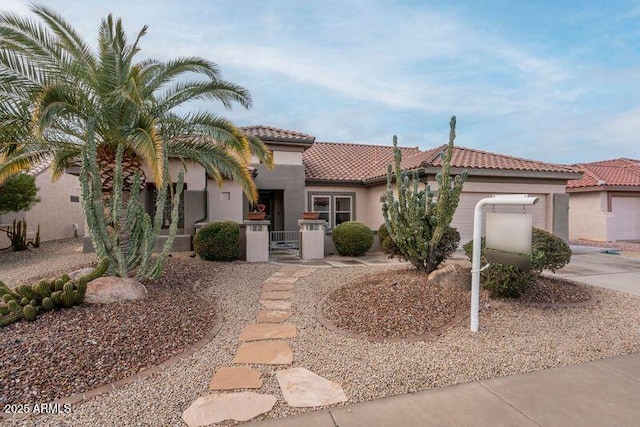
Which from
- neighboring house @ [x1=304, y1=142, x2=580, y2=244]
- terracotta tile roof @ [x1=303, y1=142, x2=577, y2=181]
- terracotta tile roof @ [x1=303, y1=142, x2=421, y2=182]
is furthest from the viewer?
terracotta tile roof @ [x1=303, y1=142, x2=421, y2=182]

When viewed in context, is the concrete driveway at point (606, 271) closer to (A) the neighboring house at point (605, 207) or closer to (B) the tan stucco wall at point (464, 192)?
(B) the tan stucco wall at point (464, 192)

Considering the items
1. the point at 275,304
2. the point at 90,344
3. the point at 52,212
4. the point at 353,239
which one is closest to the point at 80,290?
the point at 90,344

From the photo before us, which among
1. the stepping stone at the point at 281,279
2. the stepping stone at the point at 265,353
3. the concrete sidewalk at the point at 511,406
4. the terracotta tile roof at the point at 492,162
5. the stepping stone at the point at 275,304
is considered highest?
the terracotta tile roof at the point at 492,162

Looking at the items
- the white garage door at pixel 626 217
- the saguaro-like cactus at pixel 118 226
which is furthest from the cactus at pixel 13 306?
the white garage door at pixel 626 217

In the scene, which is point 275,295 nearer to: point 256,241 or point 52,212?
point 256,241

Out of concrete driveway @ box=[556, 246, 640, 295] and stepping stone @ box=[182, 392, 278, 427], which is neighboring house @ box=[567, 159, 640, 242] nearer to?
concrete driveway @ box=[556, 246, 640, 295]

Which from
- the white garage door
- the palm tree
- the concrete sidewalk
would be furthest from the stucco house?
the concrete sidewalk

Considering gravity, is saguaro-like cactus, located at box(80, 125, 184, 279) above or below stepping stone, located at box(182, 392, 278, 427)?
above

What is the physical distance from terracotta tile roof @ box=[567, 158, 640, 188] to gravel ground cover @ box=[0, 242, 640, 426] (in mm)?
15502

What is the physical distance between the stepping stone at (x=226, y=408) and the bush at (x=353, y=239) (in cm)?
947

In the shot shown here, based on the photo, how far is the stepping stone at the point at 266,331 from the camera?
5164mm

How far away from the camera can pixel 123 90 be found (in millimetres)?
6957

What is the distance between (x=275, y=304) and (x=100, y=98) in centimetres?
619

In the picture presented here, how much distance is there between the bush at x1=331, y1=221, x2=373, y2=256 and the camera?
12.8m
